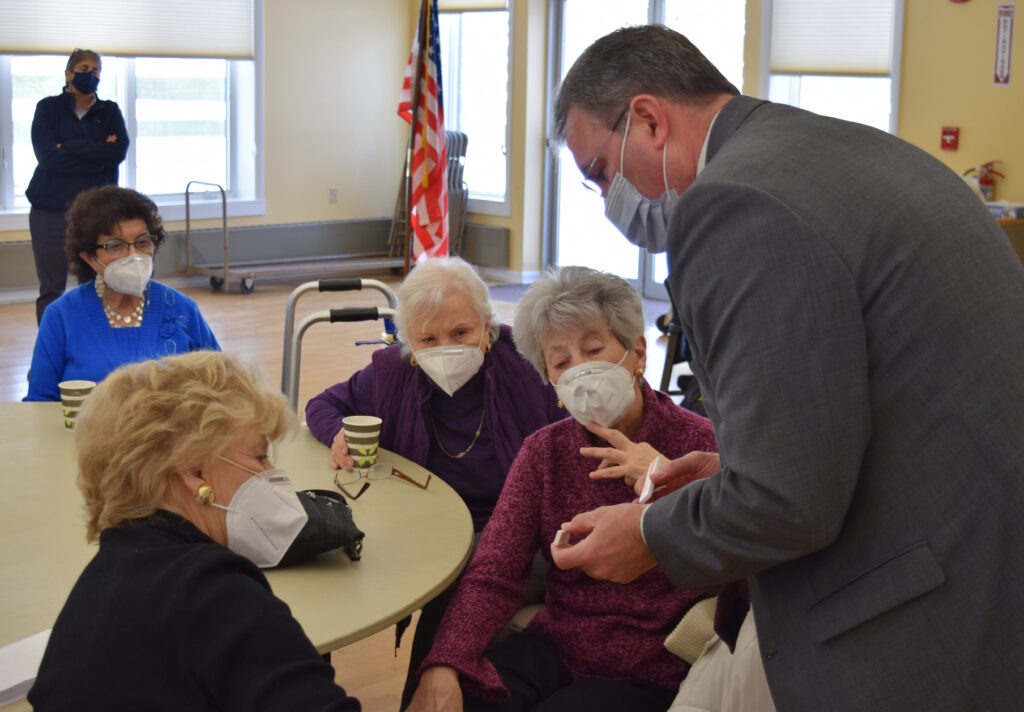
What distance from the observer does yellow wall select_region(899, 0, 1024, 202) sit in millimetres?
6070

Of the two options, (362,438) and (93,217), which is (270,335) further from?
(362,438)

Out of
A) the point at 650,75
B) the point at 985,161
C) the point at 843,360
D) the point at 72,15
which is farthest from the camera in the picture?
the point at 72,15

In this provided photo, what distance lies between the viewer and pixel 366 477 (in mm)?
2352

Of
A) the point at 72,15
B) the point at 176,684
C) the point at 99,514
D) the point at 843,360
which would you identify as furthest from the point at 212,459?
the point at 72,15

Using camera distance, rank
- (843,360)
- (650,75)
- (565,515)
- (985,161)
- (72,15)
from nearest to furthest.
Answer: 1. (843,360)
2. (650,75)
3. (565,515)
4. (985,161)
5. (72,15)

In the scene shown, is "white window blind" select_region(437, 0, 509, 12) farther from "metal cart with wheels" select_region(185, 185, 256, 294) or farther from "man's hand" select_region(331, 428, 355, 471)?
"man's hand" select_region(331, 428, 355, 471)

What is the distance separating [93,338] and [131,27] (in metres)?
5.85

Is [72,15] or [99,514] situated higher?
[72,15]

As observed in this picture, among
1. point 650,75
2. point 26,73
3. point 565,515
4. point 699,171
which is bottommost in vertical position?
point 565,515

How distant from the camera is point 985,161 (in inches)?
245

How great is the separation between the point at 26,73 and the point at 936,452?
8.06m

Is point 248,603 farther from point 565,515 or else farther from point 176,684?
point 565,515

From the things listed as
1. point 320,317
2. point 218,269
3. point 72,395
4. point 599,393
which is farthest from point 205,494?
point 218,269

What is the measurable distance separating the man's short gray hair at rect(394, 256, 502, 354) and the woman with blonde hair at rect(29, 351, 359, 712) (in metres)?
1.06
